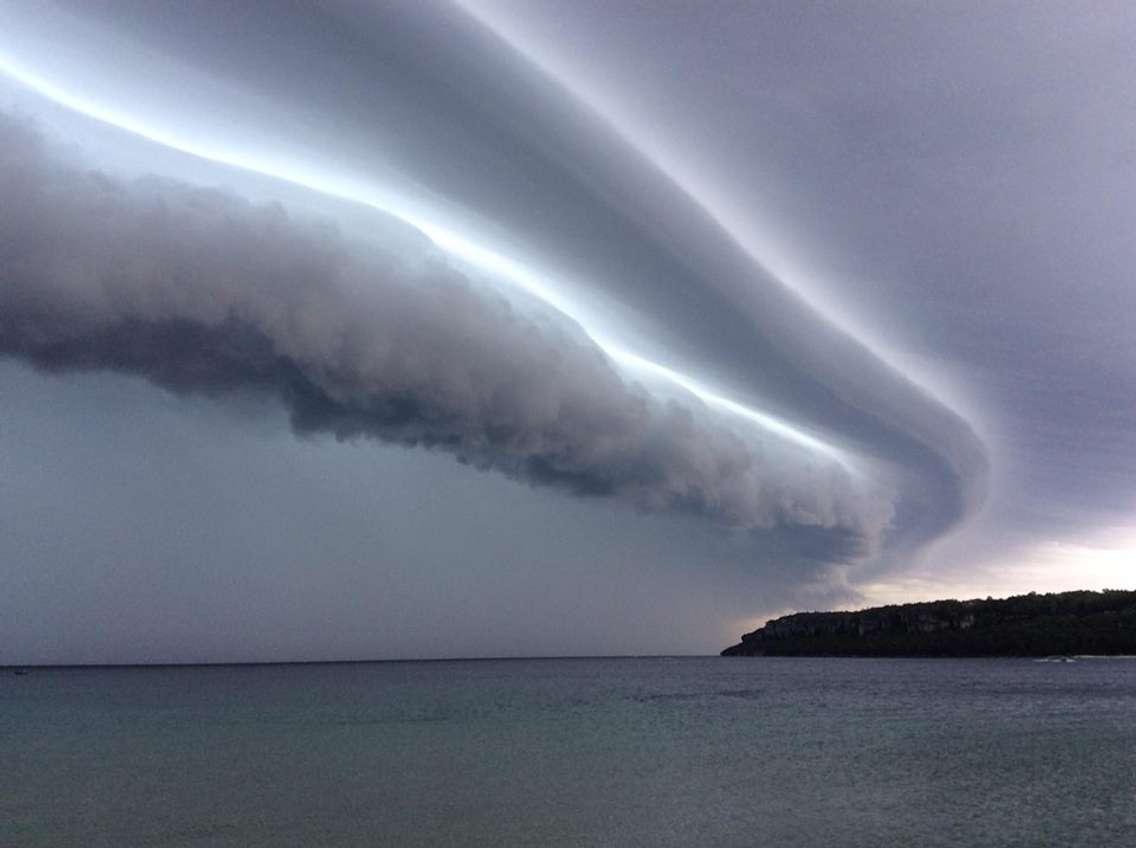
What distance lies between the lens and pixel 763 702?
12494cm

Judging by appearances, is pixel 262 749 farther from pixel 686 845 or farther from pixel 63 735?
pixel 686 845

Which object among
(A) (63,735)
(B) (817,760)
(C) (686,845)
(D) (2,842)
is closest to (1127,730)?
(B) (817,760)

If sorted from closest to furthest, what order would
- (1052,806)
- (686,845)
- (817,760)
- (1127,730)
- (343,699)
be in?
(686,845) → (1052,806) → (817,760) → (1127,730) → (343,699)

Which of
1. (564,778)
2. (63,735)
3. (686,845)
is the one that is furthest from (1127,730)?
(63,735)

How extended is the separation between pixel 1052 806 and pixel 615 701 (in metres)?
94.1

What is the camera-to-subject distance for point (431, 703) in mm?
125875

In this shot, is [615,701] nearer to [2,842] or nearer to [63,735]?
[63,735]

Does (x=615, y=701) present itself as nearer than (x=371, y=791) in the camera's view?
No

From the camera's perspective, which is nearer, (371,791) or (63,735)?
(371,791)

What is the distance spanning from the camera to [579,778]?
51812mm

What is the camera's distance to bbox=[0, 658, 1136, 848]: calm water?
37250 mm

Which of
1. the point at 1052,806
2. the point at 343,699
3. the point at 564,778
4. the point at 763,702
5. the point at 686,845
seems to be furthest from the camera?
the point at 343,699

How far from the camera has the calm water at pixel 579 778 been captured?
37250 mm

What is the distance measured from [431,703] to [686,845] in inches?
3815
